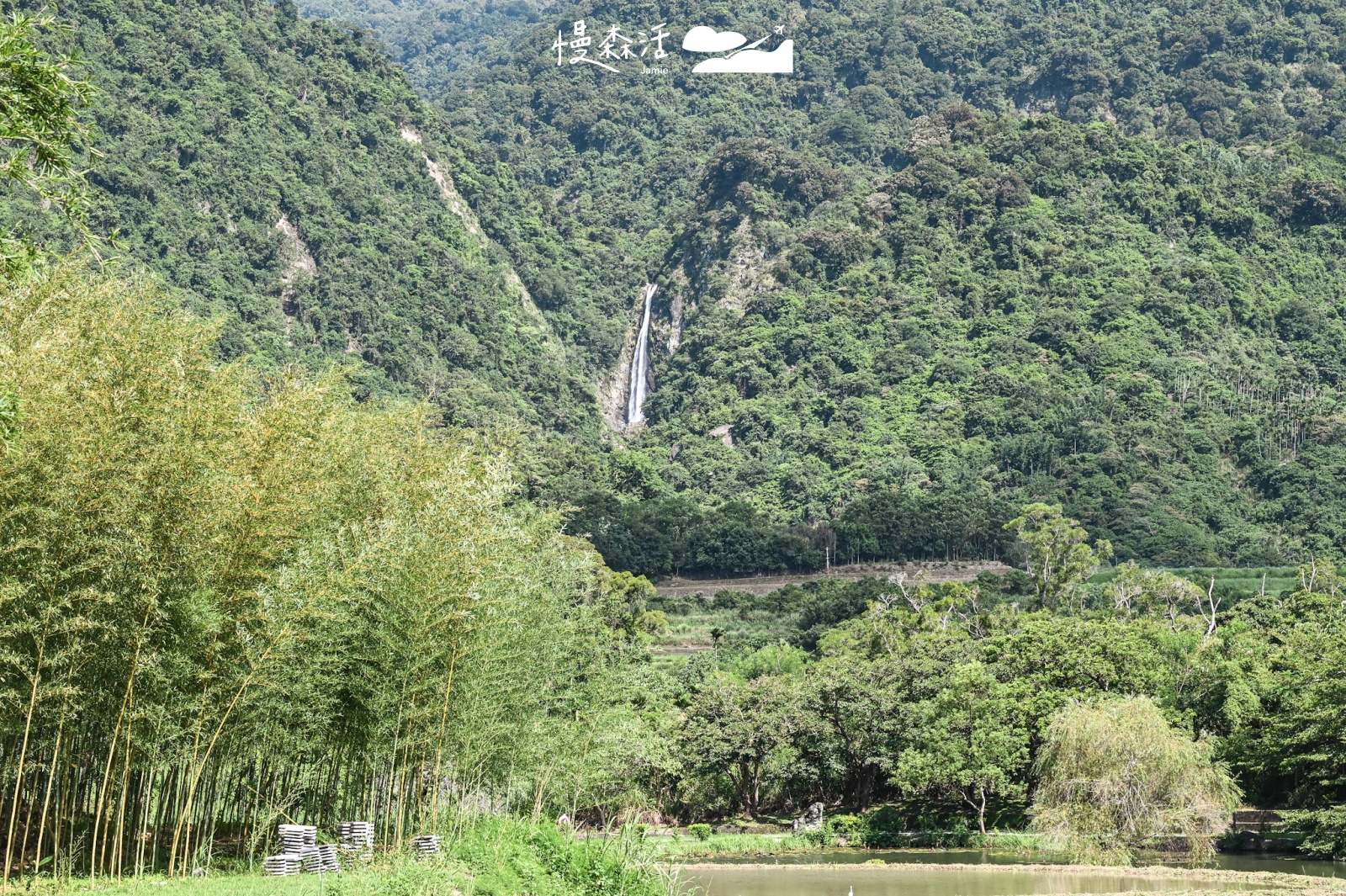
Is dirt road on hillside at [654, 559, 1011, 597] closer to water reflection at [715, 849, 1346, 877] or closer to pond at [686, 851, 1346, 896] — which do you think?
water reflection at [715, 849, 1346, 877]

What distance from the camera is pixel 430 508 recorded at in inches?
819

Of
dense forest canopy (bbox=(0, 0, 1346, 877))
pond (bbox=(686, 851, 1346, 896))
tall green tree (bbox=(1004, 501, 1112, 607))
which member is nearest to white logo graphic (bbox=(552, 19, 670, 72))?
dense forest canopy (bbox=(0, 0, 1346, 877))

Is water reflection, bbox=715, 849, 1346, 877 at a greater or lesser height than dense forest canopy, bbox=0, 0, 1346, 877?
lesser

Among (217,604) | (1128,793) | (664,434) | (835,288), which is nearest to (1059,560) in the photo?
(1128,793)

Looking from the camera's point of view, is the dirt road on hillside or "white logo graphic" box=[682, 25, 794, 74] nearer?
the dirt road on hillside

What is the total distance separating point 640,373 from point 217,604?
122 metres

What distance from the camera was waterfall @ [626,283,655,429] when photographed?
135 metres

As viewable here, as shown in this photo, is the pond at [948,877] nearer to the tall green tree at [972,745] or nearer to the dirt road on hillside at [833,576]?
the tall green tree at [972,745]

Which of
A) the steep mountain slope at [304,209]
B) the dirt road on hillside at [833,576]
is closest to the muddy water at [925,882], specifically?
the dirt road on hillside at [833,576]

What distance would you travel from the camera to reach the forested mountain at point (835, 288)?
88.7 m

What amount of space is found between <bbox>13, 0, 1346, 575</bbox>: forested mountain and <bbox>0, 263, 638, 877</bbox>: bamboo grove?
48.3 metres

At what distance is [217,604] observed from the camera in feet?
57.5

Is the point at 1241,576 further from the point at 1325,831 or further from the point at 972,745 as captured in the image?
the point at 1325,831

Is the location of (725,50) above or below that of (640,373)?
above
